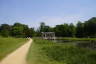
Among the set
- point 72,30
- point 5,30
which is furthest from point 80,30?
point 5,30

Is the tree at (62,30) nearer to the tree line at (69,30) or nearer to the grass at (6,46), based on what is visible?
the tree line at (69,30)

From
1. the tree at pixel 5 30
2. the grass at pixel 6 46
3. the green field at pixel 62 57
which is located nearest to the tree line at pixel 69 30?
the tree at pixel 5 30

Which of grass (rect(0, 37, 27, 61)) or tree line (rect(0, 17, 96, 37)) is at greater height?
A: tree line (rect(0, 17, 96, 37))

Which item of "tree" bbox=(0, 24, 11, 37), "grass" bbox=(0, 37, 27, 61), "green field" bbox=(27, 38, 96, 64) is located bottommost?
"green field" bbox=(27, 38, 96, 64)

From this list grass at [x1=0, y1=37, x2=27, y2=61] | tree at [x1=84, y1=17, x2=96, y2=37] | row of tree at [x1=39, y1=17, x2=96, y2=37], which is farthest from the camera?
row of tree at [x1=39, y1=17, x2=96, y2=37]

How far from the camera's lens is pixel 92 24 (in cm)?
10444

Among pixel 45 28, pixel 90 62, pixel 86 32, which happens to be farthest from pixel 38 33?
pixel 90 62

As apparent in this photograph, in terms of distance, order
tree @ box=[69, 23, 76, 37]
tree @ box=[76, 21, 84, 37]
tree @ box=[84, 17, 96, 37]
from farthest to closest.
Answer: tree @ box=[69, 23, 76, 37] < tree @ box=[76, 21, 84, 37] < tree @ box=[84, 17, 96, 37]

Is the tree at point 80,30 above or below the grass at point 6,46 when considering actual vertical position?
above

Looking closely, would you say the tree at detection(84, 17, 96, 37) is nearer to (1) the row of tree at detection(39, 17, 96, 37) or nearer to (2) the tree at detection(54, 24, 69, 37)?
(1) the row of tree at detection(39, 17, 96, 37)

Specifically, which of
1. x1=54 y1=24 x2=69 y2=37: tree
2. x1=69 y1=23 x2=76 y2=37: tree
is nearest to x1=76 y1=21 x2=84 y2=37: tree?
x1=69 y1=23 x2=76 y2=37: tree

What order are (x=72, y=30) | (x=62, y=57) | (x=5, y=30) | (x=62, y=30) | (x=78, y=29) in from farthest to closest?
(x=62, y=30) → (x=78, y=29) → (x=72, y=30) → (x=5, y=30) → (x=62, y=57)

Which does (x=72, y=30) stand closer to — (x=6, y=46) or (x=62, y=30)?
(x=62, y=30)

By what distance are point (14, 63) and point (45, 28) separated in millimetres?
111105
